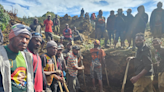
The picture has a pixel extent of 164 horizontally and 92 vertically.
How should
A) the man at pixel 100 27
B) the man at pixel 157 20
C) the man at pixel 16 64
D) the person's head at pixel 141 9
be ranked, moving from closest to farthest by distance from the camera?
the man at pixel 16 64 → the person's head at pixel 141 9 → the man at pixel 157 20 → the man at pixel 100 27

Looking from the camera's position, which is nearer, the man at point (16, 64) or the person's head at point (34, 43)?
the man at point (16, 64)

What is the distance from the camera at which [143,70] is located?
9.12 feet

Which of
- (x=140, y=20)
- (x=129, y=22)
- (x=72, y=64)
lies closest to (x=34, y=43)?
(x=72, y=64)

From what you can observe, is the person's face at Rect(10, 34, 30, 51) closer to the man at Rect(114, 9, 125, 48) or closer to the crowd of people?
the crowd of people

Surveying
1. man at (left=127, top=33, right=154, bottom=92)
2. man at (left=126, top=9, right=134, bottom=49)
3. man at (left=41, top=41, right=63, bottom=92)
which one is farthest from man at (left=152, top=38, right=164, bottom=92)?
man at (left=41, top=41, right=63, bottom=92)

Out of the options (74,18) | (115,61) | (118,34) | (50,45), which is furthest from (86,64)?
(74,18)

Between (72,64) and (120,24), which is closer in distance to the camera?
(72,64)

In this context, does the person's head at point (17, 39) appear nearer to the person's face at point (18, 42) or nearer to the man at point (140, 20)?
the person's face at point (18, 42)

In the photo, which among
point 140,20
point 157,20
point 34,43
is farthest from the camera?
point 157,20

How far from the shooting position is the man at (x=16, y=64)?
1.45 m

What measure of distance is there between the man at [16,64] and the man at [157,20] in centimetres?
665

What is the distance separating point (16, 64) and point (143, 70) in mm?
2923

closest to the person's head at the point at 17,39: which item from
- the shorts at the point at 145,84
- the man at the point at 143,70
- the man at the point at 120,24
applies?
the man at the point at 143,70

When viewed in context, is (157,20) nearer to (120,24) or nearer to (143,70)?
(120,24)
